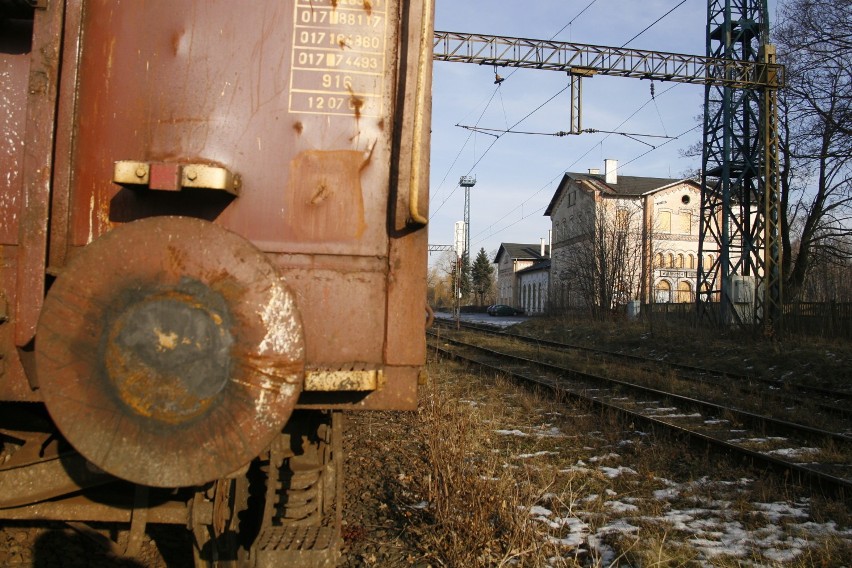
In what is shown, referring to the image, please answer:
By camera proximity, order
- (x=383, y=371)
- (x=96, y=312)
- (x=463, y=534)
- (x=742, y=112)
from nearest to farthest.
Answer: (x=96, y=312) → (x=383, y=371) → (x=463, y=534) → (x=742, y=112)

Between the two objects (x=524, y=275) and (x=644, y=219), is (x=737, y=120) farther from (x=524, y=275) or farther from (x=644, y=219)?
(x=524, y=275)

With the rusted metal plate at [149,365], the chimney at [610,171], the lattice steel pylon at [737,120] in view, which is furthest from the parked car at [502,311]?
the rusted metal plate at [149,365]

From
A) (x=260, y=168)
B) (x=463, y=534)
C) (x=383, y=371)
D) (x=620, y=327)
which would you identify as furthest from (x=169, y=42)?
(x=620, y=327)

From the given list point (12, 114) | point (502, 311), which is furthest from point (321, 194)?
point (502, 311)

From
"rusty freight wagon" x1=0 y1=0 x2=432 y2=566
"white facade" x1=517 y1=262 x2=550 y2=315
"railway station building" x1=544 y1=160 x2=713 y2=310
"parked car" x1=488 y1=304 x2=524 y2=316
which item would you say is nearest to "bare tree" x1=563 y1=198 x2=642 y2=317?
"railway station building" x1=544 y1=160 x2=713 y2=310

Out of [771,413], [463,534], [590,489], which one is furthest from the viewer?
[771,413]

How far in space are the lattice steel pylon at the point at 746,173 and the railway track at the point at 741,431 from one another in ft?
35.3

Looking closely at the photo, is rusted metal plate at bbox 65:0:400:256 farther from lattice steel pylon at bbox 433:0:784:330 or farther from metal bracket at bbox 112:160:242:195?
lattice steel pylon at bbox 433:0:784:330

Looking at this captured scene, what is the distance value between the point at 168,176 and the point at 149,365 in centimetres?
66

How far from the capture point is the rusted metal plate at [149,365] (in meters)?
1.94

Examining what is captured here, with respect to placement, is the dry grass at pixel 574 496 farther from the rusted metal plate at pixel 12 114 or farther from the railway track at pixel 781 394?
the railway track at pixel 781 394

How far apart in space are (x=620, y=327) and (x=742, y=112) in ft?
30.7

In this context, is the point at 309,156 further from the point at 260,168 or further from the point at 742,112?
the point at 742,112

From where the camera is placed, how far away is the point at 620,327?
25938mm
